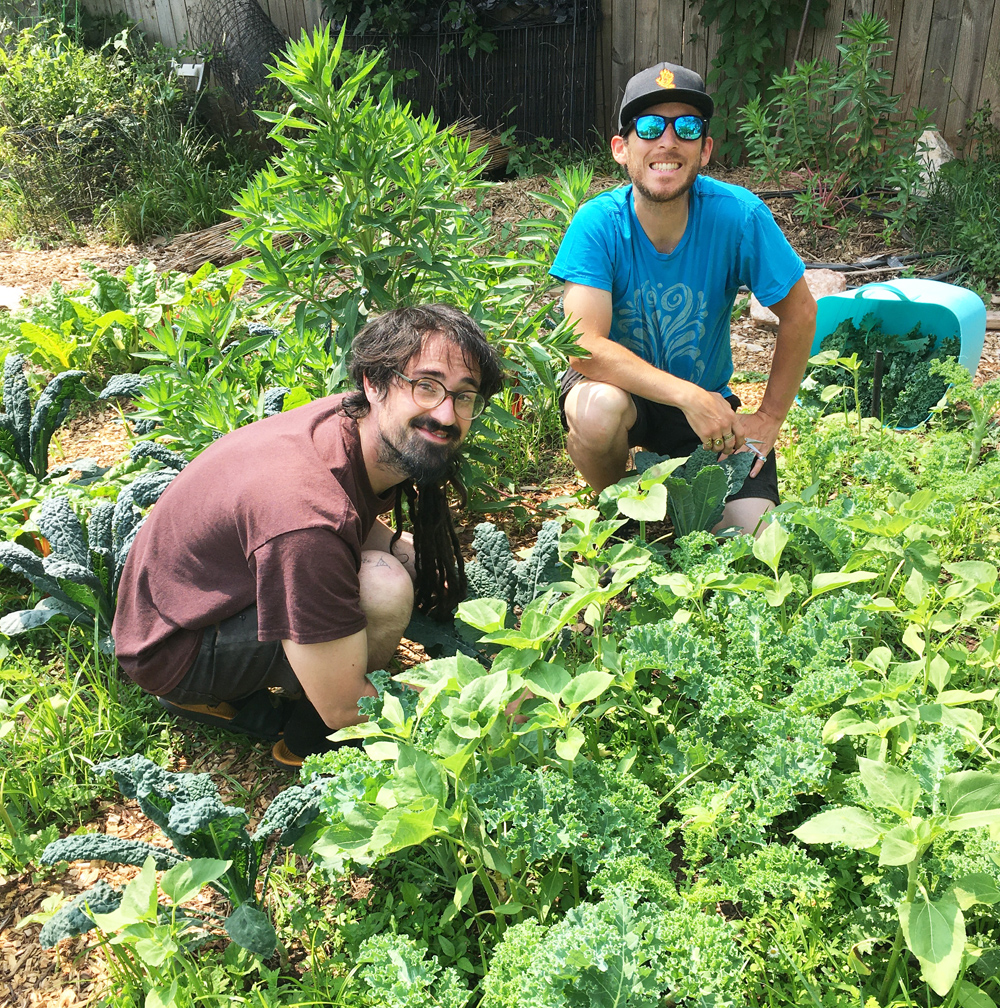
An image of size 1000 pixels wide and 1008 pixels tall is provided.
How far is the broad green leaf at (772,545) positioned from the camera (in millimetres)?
1952

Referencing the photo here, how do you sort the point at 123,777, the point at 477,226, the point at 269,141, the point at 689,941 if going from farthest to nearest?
1. the point at 269,141
2. the point at 477,226
3. the point at 123,777
4. the point at 689,941

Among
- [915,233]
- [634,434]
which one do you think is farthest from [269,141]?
[634,434]

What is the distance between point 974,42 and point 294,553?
5473mm

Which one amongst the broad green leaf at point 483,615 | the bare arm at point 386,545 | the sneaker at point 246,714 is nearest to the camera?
the broad green leaf at point 483,615

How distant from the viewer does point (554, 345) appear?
2.56 m

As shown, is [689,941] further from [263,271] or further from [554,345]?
[263,271]

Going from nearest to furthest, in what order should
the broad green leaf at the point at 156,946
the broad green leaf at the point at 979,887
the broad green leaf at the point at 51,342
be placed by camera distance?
the broad green leaf at the point at 979,887, the broad green leaf at the point at 156,946, the broad green leaf at the point at 51,342

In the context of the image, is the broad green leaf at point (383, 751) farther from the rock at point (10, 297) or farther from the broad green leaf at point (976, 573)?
the rock at point (10, 297)

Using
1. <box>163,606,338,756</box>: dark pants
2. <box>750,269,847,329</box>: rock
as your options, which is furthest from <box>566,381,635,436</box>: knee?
<box>750,269,847,329</box>: rock

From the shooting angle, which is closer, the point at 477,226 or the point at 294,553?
the point at 294,553

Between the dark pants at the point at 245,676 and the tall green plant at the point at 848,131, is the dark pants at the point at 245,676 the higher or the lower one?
the lower one

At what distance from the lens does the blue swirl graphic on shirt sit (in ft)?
8.89

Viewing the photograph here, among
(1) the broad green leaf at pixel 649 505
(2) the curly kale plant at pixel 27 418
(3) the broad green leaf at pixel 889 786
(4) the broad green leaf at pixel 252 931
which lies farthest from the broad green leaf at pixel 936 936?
(2) the curly kale plant at pixel 27 418

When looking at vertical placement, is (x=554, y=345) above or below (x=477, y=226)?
below
